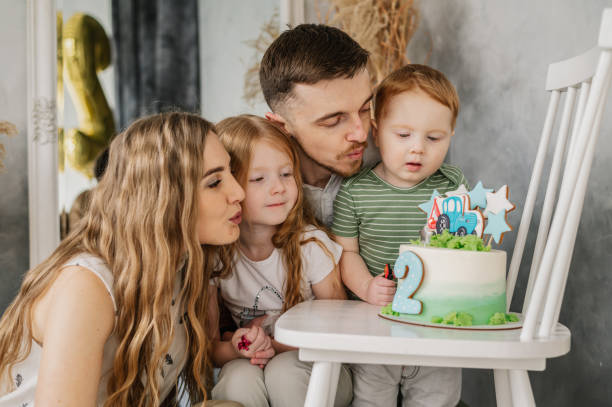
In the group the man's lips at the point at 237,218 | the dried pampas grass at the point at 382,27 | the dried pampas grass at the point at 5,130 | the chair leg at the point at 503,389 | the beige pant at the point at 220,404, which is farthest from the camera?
the dried pampas grass at the point at 5,130

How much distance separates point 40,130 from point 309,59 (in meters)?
1.86

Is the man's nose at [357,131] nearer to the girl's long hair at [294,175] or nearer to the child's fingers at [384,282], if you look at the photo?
the girl's long hair at [294,175]

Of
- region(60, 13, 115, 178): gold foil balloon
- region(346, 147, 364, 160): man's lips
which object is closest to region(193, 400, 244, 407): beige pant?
region(346, 147, 364, 160): man's lips

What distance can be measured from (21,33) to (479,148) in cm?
225

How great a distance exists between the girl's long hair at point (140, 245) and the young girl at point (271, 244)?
186 mm

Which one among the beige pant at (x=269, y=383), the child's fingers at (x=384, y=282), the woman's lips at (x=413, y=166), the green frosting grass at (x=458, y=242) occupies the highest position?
the woman's lips at (x=413, y=166)

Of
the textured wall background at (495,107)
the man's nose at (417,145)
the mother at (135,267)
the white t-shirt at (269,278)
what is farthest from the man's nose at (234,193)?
the textured wall background at (495,107)

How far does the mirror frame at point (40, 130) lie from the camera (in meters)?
2.90

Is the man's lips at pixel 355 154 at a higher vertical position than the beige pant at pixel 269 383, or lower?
higher

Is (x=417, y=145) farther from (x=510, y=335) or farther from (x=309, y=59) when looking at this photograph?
(x=510, y=335)

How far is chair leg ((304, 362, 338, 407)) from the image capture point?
3.41ft

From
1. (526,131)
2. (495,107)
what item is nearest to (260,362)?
(526,131)

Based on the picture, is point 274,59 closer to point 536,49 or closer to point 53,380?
point 536,49

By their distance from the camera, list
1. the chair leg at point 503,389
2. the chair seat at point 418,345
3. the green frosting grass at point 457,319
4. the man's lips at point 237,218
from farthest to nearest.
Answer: the man's lips at point 237,218 → the chair leg at point 503,389 → the green frosting grass at point 457,319 → the chair seat at point 418,345
